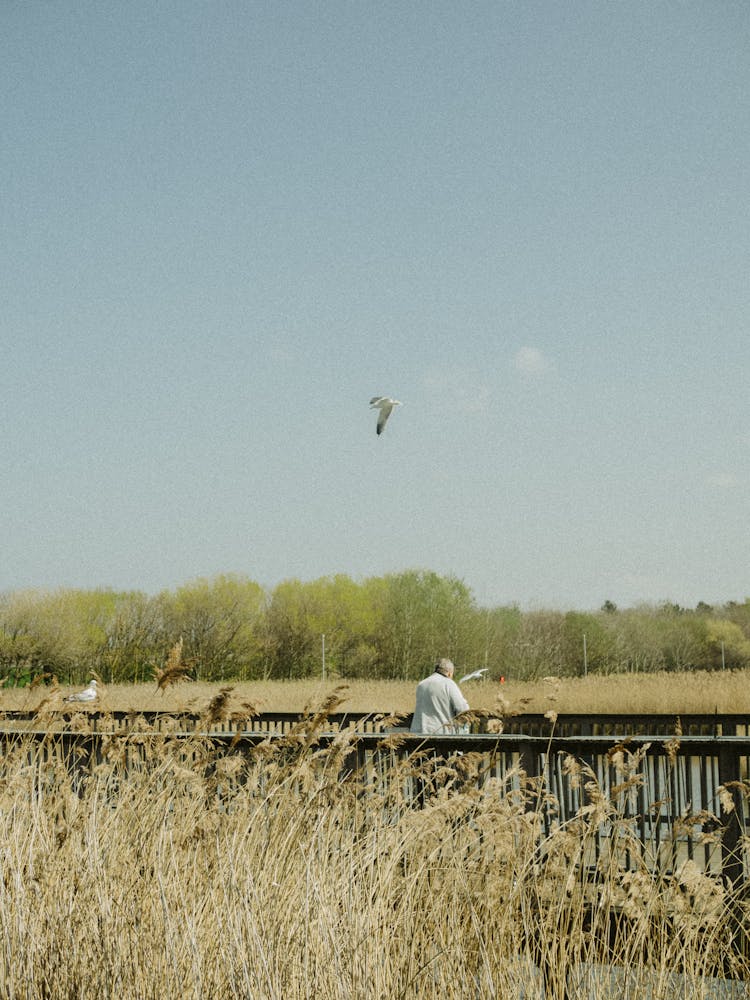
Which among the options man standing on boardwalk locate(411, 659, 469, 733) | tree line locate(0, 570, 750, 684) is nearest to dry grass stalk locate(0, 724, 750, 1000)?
man standing on boardwalk locate(411, 659, 469, 733)

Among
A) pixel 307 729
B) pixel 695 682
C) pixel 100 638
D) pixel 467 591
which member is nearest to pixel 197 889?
pixel 307 729

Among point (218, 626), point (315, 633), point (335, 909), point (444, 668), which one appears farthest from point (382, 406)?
point (315, 633)

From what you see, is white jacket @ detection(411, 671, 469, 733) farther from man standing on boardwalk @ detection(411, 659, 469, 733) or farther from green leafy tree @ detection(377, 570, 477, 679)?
green leafy tree @ detection(377, 570, 477, 679)

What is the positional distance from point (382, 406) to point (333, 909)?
1445cm

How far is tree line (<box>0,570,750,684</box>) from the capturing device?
4741cm

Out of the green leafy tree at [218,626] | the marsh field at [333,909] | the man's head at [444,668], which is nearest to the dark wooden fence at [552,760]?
the marsh field at [333,909]

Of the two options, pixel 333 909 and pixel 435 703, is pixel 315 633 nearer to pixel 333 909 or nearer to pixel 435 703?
pixel 435 703

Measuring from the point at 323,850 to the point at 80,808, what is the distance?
1.47 meters

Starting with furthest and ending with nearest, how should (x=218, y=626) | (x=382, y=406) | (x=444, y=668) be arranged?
(x=218, y=626) → (x=382, y=406) → (x=444, y=668)

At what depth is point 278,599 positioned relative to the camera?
56.9 metres

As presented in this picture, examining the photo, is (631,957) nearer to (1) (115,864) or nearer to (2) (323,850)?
(2) (323,850)

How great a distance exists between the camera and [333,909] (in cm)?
321

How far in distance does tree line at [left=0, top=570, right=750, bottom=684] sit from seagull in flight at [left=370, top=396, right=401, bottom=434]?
2971 cm

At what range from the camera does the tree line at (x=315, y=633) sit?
47.4 metres
